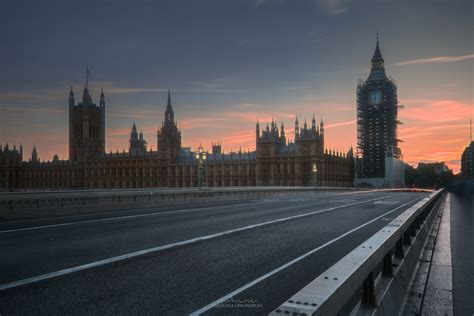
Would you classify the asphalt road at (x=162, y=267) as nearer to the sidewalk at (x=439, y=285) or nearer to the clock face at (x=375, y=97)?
the sidewalk at (x=439, y=285)

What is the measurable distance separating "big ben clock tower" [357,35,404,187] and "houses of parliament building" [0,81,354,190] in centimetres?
627

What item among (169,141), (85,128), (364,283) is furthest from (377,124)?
(364,283)

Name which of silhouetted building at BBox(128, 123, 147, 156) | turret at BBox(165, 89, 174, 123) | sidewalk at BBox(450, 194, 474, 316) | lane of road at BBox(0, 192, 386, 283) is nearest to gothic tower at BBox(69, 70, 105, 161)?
silhouetted building at BBox(128, 123, 147, 156)

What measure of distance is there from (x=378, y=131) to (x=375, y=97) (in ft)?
40.5

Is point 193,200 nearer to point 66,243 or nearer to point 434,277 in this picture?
point 66,243

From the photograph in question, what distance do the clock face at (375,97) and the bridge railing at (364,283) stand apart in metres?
143

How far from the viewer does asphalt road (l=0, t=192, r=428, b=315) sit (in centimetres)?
593

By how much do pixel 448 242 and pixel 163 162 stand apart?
138 m

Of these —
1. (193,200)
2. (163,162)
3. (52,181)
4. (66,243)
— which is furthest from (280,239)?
(52,181)

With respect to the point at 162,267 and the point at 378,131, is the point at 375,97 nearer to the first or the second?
the point at 378,131

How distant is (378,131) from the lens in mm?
142000

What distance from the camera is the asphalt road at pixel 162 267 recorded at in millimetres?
5926

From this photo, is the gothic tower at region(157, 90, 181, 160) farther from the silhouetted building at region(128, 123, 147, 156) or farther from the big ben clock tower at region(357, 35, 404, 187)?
the big ben clock tower at region(357, 35, 404, 187)

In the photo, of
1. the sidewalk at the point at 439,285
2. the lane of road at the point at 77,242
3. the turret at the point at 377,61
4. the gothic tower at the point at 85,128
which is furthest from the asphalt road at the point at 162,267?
the gothic tower at the point at 85,128
